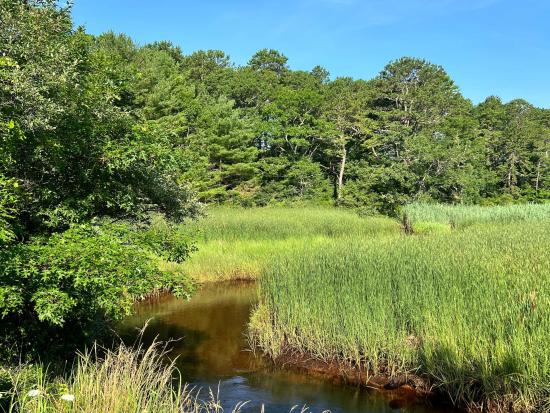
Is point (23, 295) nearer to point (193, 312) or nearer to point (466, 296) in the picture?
point (466, 296)

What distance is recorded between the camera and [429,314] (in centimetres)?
675

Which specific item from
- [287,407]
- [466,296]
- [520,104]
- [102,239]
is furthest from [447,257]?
[520,104]

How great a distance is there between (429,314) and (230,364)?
3730 millimetres

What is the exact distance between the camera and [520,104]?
165ft

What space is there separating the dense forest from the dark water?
1.44m

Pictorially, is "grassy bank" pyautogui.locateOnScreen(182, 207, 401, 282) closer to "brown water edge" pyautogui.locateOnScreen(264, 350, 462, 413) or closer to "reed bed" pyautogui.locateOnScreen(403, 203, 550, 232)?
"reed bed" pyautogui.locateOnScreen(403, 203, 550, 232)

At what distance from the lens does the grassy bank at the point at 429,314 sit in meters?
5.68

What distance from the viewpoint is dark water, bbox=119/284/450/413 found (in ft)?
22.7

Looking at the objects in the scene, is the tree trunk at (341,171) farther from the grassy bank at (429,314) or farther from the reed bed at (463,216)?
the grassy bank at (429,314)

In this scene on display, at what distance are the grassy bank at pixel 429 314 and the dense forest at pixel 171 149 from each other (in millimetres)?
2624

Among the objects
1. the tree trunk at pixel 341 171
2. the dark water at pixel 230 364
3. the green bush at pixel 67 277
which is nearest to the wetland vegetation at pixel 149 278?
the green bush at pixel 67 277

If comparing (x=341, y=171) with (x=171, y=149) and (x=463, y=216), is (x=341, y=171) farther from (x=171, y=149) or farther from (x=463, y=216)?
(x=171, y=149)

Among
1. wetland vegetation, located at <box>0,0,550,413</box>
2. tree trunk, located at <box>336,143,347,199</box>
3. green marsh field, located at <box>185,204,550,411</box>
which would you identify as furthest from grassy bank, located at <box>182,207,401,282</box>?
tree trunk, located at <box>336,143,347,199</box>

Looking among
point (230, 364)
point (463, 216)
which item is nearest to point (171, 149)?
point (230, 364)
